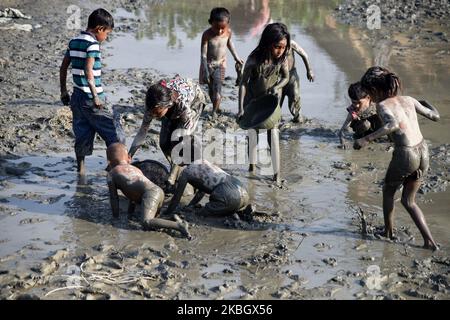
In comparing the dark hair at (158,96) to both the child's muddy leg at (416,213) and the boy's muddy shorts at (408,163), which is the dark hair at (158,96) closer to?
the boy's muddy shorts at (408,163)

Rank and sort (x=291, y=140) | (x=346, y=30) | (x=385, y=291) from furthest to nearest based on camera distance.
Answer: (x=346, y=30) < (x=291, y=140) < (x=385, y=291)

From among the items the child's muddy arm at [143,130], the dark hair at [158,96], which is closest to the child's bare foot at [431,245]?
the dark hair at [158,96]

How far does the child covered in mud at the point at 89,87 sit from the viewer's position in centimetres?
687

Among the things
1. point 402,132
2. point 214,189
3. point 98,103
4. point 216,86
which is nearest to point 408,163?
point 402,132

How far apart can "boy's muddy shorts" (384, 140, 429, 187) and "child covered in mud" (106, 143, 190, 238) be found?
1.76 meters

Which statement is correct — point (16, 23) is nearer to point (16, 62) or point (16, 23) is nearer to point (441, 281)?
point (16, 62)

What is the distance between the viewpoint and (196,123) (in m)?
6.77

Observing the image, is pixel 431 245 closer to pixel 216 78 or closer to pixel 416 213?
pixel 416 213

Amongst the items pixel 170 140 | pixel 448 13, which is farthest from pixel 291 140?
pixel 448 13

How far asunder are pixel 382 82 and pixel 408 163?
26.3 inches

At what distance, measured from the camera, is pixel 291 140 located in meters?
8.88

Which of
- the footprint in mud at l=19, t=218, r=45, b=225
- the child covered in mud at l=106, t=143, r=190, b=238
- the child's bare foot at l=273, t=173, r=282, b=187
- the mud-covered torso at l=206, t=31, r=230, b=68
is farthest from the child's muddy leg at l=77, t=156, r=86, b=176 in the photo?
the mud-covered torso at l=206, t=31, r=230, b=68

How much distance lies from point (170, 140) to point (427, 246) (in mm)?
2440

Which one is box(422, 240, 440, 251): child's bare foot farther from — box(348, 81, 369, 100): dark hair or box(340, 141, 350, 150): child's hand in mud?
box(340, 141, 350, 150): child's hand in mud
